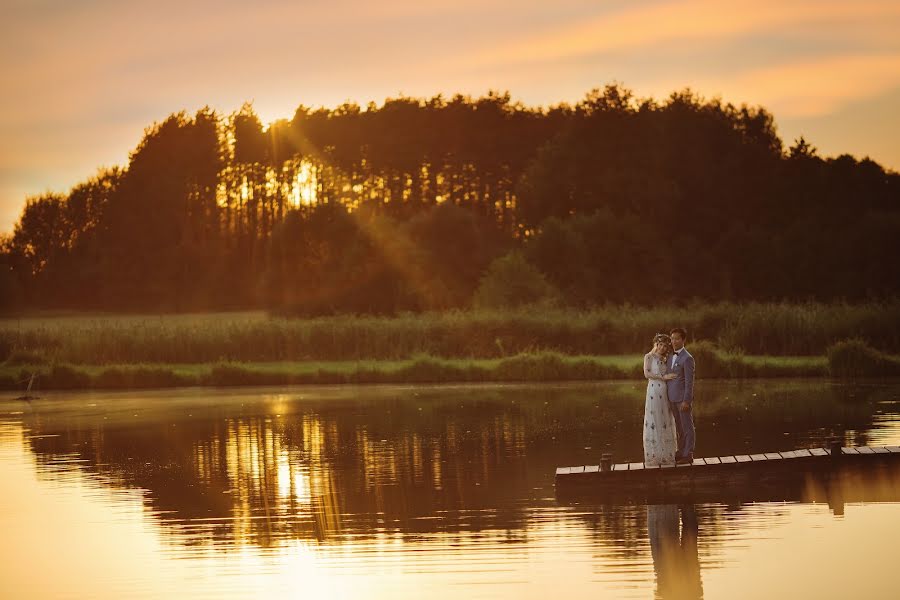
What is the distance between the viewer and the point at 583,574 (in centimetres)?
1114

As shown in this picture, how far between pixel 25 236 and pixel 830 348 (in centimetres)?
6169

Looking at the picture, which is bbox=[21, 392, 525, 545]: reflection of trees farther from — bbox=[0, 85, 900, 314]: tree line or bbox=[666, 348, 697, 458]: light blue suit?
bbox=[0, 85, 900, 314]: tree line

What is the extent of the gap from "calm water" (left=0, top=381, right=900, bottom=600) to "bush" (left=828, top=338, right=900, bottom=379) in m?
5.59

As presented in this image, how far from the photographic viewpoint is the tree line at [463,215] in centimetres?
6178

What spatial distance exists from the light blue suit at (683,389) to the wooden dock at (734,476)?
33 centimetres

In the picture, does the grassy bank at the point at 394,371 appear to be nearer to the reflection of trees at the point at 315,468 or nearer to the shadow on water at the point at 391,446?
the shadow on water at the point at 391,446

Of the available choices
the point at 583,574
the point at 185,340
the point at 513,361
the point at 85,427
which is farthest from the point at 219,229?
the point at 583,574

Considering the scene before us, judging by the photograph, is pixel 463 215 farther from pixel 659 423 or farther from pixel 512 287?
pixel 659 423

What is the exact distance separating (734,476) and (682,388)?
1176 millimetres

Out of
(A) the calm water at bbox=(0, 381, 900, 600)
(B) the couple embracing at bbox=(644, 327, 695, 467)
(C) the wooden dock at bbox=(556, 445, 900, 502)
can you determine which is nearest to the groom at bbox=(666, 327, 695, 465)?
(B) the couple embracing at bbox=(644, 327, 695, 467)

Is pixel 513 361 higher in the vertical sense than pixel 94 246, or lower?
lower

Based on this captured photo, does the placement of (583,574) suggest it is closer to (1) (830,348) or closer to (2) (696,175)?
(1) (830,348)

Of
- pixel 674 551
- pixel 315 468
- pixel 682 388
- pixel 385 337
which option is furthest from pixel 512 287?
pixel 674 551

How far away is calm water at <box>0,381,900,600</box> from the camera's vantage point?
36.4 feet
